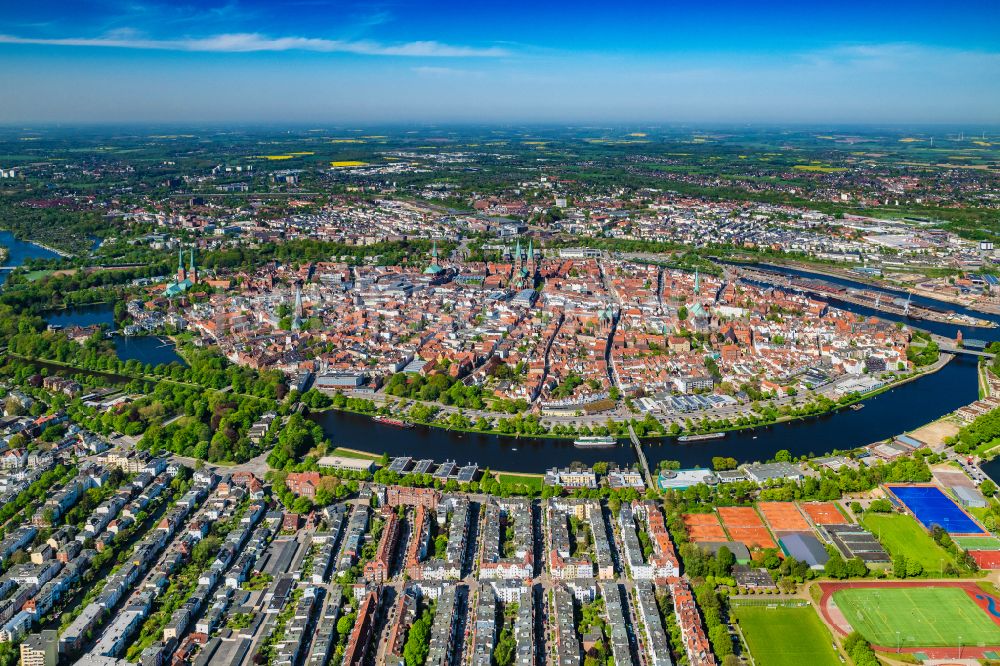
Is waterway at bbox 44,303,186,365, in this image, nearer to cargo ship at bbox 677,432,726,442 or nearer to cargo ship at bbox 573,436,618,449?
cargo ship at bbox 573,436,618,449

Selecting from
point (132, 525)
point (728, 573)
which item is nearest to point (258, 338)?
point (132, 525)

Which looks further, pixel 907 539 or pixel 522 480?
pixel 522 480

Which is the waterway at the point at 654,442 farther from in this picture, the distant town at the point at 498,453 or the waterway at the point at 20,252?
the waterway at the point at 20,252

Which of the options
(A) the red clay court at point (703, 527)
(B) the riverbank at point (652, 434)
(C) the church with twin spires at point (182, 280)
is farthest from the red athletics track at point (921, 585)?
(C) the church with twin spires at point (182, 280)

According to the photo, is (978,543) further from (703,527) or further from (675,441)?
(675,441)

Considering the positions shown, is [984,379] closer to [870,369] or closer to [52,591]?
[870,369]

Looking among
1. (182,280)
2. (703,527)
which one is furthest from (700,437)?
(182,280)
